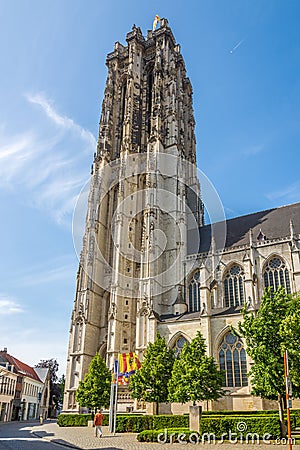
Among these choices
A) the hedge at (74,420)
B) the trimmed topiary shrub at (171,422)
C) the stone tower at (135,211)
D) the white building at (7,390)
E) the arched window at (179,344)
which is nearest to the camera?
the trimmed topiary shrub at (171,422)

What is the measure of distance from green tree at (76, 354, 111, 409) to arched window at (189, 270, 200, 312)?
10197 millimetres

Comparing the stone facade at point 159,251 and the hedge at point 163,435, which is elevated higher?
the stone facade at point 159,251

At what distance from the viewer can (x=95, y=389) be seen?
1114 inches

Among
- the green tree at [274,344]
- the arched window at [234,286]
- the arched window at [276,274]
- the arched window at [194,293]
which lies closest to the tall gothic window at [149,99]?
the arched window at [194,293]

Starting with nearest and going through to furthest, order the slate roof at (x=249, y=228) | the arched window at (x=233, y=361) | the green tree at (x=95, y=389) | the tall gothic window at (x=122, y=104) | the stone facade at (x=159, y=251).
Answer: the arched window at (x=233, y=361) < the green tree at (x=95, y=389) < the stone facade at (x=159, y=251) < the slate roof at (x=249, y=228) < the tall gothic window at (x=122, y=104)

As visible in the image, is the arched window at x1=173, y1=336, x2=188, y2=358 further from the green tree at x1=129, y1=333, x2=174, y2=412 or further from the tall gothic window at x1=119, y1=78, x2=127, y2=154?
the tall gothic window at x1=119, y1=78, x2=127, y2=154

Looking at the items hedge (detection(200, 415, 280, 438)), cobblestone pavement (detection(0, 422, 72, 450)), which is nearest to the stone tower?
cobblestone pavement (detection(0, 422, 72, 450))

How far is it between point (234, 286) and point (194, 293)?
390 cm

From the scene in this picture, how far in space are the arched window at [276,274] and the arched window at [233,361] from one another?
6.81 meters

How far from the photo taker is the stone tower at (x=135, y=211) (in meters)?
34.2

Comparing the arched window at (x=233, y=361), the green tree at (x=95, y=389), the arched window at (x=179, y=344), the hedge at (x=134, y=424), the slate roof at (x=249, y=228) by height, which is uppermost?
the slate roof at (x=249, y=228)

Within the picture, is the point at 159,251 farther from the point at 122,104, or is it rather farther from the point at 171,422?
the point at 122,104

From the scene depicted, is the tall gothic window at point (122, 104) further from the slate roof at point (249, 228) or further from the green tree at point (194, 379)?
the green tree at point (194, 379)

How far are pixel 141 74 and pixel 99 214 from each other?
21346mm
